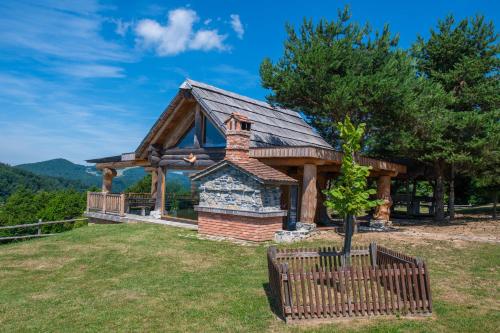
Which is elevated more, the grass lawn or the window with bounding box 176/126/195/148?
the window with bounding box 176/126/195/148

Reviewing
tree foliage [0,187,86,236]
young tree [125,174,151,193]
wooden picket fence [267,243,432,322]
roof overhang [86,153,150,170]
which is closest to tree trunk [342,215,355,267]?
wooden picket fence [267,243,432,322]

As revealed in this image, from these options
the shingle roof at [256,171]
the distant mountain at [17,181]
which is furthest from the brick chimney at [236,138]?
the distant mountain at [17,181]

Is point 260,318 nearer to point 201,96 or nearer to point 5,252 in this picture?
point 5,252

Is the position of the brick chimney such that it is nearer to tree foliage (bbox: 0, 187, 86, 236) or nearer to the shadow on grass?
the shadow on grass

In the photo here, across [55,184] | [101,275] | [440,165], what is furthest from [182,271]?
[55,184]

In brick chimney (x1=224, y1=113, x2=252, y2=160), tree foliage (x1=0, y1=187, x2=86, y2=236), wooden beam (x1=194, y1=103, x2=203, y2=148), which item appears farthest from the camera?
tree foliage (x1=0, y1=187, x2=86, y2=236)

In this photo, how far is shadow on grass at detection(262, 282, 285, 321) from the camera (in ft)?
23.4

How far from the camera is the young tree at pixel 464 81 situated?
19.1 metres

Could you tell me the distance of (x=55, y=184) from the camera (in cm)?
14575

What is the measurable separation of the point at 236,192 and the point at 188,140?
259 inches

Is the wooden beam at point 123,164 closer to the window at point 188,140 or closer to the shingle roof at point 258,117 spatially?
the window at point 188,140

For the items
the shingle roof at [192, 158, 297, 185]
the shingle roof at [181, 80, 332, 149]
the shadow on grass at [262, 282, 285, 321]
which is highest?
the shingle roof at [181, 80, 332, 149]

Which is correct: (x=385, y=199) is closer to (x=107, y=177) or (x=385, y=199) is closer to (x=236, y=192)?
(x=236, y=192)

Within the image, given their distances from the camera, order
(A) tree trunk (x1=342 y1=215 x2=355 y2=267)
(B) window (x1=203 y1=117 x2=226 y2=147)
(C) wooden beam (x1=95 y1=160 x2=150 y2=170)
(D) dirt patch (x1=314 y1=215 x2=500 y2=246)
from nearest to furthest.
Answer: (A) tree trunk (x1=342 y1=215 x2=355 y2=267)
(D) dirt patch (x1=314 y1=215 x2=500 y2=246)
(B) window (x1=203 y1=117 x2=226 y2=147)
(C) wooden beam (x1=95 y1=160 x2=150 y2=170)
